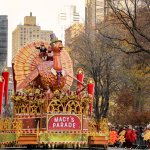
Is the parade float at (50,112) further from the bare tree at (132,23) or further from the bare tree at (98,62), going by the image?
the bare tree at (98,62)

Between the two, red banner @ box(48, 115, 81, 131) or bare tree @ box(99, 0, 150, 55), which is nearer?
bare tree @ box(99, 0, 150, 55)

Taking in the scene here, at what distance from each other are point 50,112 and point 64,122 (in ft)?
2.30

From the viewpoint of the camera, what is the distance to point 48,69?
2738 cm

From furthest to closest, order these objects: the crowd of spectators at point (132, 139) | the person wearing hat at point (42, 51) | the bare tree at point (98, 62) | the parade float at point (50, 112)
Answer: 1. the bare tree at point (98, 62)
2. the crowd of spectators at point (132, 139)
3. the person wearing hat at point (42, 51)
4. the parade float at point (50, 112)

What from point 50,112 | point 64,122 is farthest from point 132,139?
point 50,112

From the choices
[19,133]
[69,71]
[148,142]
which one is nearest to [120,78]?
[148,142]

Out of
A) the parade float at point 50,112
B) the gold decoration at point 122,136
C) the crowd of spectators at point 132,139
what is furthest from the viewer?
the crowd of spectators at point 132,139

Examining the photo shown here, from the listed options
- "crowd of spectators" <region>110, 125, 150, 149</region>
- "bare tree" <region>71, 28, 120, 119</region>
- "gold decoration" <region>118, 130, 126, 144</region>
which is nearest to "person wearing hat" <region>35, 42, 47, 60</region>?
"crowd of spectators" <region>110, 125, 150, 149</region>

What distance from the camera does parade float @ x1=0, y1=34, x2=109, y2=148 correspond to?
26453 mm

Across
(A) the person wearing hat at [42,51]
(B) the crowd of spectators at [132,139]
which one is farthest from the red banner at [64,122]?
(B) the crowd of spectators at [132,139]

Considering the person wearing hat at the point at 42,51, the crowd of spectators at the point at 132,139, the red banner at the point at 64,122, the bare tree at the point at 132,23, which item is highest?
the bare tree at the point at 132,23

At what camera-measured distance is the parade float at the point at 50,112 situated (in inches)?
1041

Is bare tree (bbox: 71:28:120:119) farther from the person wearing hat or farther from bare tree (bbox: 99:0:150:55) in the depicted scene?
the person wearing hat

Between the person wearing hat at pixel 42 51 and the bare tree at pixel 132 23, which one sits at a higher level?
the bare tree at pixel 132 23
